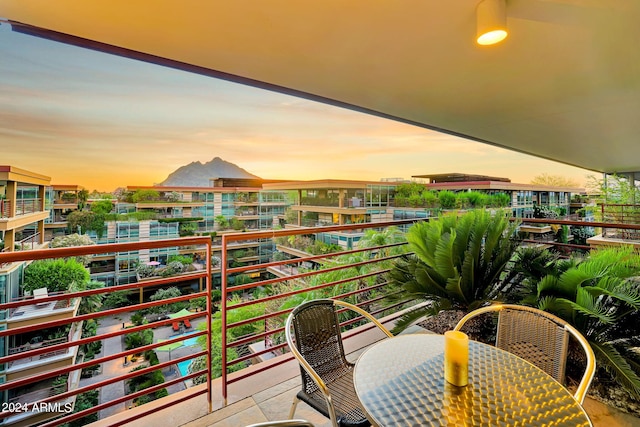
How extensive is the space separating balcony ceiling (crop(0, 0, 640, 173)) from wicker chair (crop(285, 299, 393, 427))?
167 cm

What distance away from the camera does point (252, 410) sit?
68.4 inches

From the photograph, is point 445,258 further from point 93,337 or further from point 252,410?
point 93,337

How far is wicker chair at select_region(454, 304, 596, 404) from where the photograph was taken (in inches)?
53.5

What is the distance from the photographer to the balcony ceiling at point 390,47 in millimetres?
1522

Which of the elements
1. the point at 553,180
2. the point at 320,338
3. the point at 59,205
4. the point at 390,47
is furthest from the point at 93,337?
the point at 553,180

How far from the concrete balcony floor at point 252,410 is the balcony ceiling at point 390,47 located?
2269 millimetres

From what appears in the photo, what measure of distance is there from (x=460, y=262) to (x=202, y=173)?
4.46 meters

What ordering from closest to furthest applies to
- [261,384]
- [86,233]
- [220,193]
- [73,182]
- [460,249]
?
[261,384] < [460,249] < [86,233] < [73,182] < [220,193]

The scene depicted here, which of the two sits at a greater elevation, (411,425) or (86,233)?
(86,233)

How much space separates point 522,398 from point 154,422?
1.87m

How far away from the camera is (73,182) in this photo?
4078 mm

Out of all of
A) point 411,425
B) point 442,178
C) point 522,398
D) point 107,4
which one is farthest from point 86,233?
point 442,178

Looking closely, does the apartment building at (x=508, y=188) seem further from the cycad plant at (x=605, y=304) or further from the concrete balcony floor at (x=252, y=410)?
the concrete balcony floor at (x=252, y=410)

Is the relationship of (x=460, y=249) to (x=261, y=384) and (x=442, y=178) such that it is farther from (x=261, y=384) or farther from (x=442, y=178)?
(x=442, y=178)
